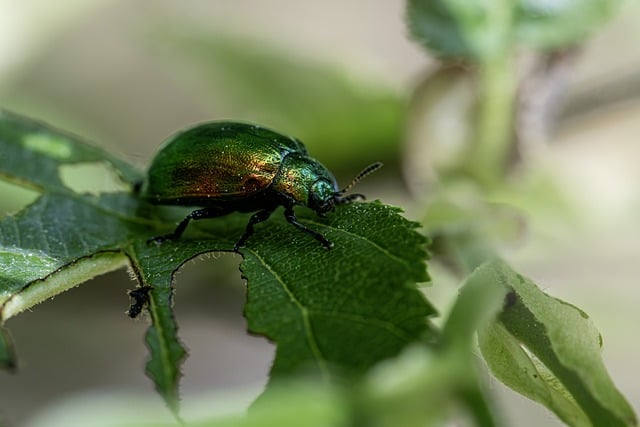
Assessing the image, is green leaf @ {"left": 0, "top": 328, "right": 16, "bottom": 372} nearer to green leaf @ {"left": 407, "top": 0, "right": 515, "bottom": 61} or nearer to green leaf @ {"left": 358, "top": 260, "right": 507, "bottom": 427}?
green leaf @ {"left": 358, "top": 260, "right": 507, "bottom": 427}

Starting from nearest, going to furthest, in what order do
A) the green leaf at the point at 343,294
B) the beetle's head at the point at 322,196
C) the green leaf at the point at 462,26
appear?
the green leaf at the point at 343,294 → the beetle's head at the point at 322,196 → the green leaf at the point at 462,26

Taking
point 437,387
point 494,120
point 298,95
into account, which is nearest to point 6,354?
point 437,387

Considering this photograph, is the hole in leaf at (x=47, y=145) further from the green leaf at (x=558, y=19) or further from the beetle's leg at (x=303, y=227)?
the green leaf at (x=558, y=19)

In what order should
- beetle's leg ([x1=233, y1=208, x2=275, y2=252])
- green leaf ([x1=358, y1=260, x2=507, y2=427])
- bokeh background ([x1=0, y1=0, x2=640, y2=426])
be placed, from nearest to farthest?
green leaf ([x1=358, y1=260, x2=507, y2=427]), beetle's leg ([x1=233, y1=208, x2=275, y2=252]), bokeh background ([x1=0, y1=0, x2=640, y2=426])

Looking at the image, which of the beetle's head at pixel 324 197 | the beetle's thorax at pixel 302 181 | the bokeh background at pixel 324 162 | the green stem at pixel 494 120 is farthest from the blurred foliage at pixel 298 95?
the beetle's head at pixel 324 197

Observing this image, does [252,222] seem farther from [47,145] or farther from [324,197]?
[47,145]

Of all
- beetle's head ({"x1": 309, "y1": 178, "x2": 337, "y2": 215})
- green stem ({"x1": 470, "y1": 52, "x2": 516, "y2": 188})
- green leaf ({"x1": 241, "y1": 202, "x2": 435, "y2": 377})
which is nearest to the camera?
green leaf ({"x1": 241, "y1": 202, "x2": 435, "y2": 377})

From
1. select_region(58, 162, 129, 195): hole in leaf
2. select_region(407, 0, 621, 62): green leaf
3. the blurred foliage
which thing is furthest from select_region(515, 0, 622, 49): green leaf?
select_region(58, 162, 129, 195): hole in leaf
